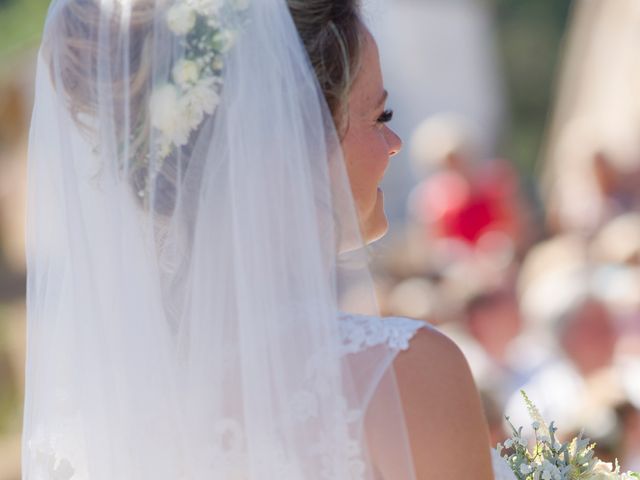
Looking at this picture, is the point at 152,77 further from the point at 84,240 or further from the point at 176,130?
the point at 84,240

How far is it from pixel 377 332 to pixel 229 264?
293 millimetres

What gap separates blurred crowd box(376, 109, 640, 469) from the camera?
4812mm

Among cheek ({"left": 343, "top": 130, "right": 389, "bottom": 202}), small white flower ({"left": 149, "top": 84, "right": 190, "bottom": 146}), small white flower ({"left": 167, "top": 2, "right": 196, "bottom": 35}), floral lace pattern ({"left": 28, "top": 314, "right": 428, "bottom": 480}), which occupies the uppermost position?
small white flower ({"left": 167, "top": 2, "right": 196, "bottom": 35})

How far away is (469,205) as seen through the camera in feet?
27.9

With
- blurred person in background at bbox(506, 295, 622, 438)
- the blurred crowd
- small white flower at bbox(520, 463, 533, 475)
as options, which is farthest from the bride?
blurred person in background at bbox(506, 295, 622, 438)

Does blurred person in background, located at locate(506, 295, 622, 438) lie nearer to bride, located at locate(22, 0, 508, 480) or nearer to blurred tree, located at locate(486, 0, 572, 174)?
bride, located at locate(22, 0, 508, 480)

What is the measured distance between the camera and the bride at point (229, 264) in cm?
202

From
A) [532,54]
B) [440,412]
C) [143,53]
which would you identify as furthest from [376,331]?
[532,54]

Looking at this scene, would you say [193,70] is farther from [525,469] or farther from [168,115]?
[525,469]

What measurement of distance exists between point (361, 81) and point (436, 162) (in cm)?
672

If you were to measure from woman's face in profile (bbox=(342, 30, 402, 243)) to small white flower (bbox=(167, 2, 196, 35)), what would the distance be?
31 centimetres

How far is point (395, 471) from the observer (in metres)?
1.98

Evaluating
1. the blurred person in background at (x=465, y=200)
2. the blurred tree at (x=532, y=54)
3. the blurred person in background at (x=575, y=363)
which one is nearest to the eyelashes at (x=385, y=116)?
the blurred person in background at (x=575, y=363)

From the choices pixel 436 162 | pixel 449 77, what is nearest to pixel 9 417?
pixel 436 162
